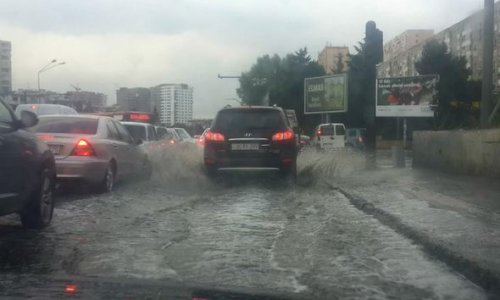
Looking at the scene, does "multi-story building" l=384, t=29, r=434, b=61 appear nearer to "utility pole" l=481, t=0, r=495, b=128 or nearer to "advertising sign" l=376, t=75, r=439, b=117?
"advertising sign" l=376, t=75, r=439, b=117

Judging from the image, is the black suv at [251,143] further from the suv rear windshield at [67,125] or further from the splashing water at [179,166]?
the suv rear windshield at [67,125]

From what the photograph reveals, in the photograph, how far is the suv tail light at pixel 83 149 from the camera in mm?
10422

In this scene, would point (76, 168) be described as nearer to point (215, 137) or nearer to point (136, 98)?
point (215, 137)

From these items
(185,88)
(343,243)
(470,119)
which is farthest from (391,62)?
(343,243)

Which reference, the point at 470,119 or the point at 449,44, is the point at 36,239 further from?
the point at 449,44

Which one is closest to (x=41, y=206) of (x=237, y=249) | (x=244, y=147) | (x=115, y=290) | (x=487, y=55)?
(x=237, y=249)

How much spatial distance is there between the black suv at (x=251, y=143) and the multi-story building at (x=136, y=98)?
50.1m

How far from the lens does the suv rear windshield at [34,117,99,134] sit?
Result: 11.0 meters

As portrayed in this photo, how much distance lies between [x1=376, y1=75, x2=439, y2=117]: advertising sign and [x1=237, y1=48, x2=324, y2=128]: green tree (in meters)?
38.7

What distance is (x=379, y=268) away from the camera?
529 centimetres

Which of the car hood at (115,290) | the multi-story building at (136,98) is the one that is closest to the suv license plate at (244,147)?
the car hood at (115,290)

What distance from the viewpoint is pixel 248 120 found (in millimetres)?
12734

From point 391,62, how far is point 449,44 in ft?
77.7

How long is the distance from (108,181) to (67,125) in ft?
3.96
